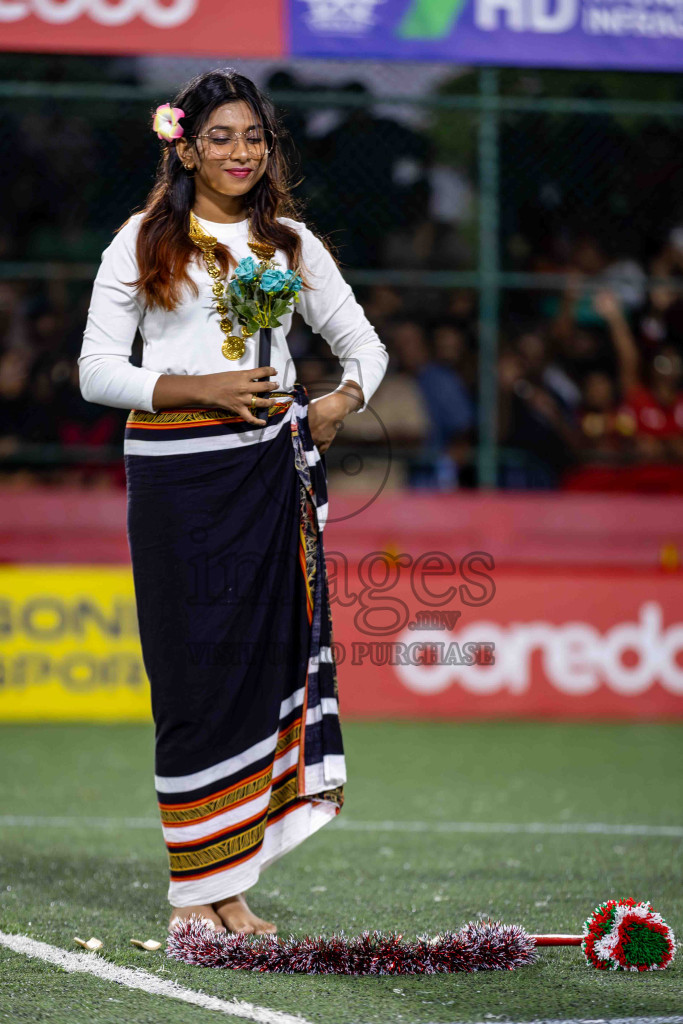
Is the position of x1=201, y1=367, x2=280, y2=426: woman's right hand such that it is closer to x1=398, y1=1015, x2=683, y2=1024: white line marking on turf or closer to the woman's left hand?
the woman's left hand

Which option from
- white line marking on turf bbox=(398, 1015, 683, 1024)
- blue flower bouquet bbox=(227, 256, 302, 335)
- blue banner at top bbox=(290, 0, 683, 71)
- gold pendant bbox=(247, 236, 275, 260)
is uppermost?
blue banner at top bbox=(290, 0, 683, 71)

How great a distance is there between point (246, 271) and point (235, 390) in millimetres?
282

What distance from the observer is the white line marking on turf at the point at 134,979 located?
2760 millimetres

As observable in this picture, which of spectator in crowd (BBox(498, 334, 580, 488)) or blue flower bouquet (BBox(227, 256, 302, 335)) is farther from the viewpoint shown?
spectator in crowd (BBox(498, 334, 580, 488))

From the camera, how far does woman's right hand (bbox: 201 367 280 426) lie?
10.9 feet

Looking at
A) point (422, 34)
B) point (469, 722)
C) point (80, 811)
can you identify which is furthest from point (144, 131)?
point (80, 811)

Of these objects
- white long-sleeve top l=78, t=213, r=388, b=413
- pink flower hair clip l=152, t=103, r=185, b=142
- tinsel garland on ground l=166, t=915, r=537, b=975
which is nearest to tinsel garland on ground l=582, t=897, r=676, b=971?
tinsel garland on ground l=166, t=915, r=537, b=975

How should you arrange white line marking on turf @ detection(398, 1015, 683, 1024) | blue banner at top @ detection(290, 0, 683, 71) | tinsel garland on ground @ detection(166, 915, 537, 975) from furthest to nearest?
blue banner at top @ detection(290, 0, 683, 71) → tinsel garland on ground @ detection(166, 915, 537, 975) → white line marking on turf @ detection(398, 1015, 683, 1024)

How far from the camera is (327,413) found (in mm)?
3527

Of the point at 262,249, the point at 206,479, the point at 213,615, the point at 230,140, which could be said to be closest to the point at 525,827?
the point at 213,615

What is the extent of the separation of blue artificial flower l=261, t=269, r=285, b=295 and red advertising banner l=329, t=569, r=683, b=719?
4.22 m

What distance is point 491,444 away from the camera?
873 cm

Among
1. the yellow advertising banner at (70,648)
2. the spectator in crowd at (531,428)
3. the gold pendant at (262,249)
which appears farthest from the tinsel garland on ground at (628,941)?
the spectator in crowd at (531,428)

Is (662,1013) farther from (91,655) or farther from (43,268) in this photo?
(43,268)
